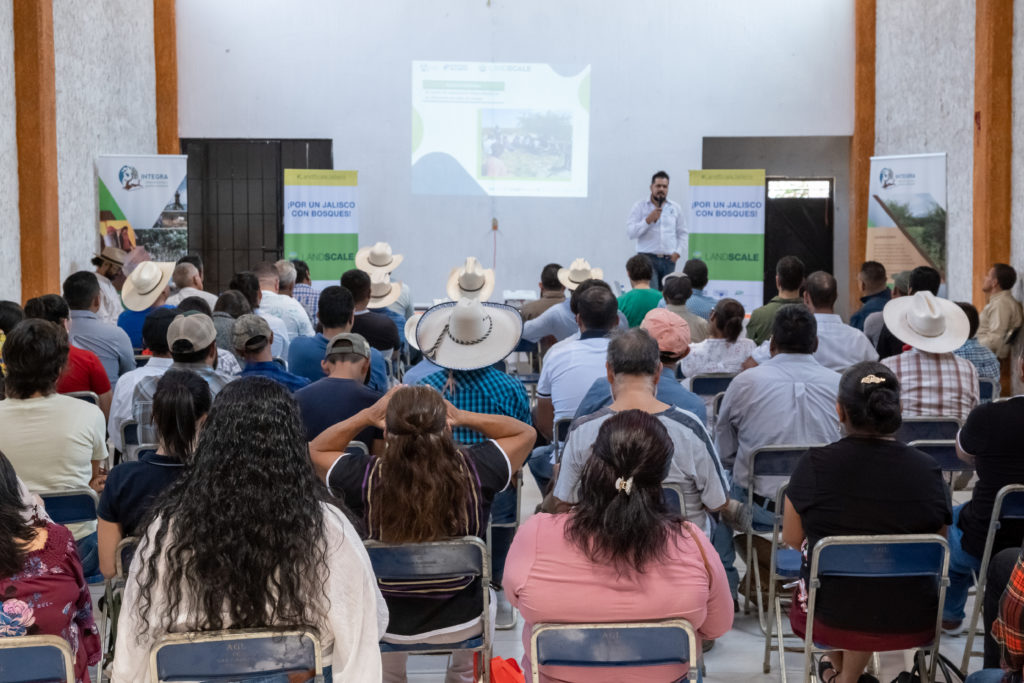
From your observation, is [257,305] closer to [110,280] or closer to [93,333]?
[93,333]

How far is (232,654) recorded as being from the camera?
6.96ft

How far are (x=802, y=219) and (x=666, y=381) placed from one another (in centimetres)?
930

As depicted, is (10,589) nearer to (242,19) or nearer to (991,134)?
(991,134)

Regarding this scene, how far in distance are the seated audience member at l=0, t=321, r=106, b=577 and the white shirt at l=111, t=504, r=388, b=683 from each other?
1647 millimetres

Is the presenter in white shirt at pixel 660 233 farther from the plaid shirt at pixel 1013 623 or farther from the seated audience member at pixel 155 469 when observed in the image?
the plaid shirt at pixel 1013 623

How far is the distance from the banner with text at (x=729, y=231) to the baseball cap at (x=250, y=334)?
6.63 m

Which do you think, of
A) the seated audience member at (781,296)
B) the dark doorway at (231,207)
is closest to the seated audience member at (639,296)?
the seated audience member at (781,296)

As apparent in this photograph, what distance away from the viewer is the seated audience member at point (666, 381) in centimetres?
373

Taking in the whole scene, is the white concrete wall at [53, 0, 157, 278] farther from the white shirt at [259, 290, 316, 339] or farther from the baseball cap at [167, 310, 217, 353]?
the baseball cap at [167, 310, 217, 353]

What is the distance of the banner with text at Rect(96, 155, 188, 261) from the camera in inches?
389

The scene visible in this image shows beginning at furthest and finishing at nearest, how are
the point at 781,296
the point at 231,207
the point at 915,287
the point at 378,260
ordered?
the point at 231,207, the point at 378,260, the point at 915,287, the point at 781,296

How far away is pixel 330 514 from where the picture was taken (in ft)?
7.31

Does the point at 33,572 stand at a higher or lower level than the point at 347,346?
lower

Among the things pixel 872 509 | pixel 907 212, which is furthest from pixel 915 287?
pixel 872 509
